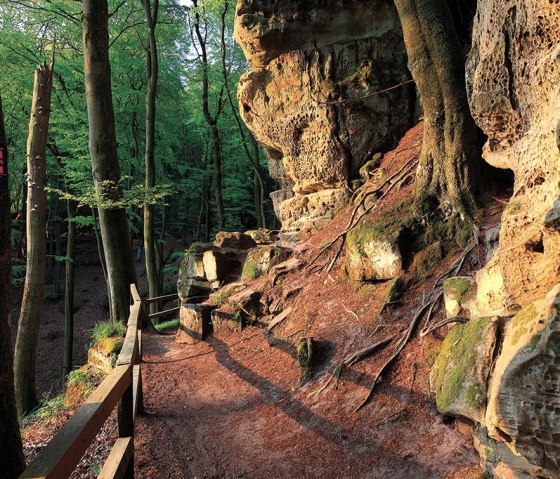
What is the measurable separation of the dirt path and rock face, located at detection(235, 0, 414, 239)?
6216mm

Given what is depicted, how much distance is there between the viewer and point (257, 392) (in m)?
6.05

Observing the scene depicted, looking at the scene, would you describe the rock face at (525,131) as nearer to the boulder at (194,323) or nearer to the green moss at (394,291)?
the green moss at (394,291)

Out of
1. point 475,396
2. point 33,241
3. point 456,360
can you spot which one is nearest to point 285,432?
point 456,360

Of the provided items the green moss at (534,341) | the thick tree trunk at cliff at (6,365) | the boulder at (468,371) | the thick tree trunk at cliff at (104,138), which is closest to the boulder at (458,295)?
the boulder at (468,371)

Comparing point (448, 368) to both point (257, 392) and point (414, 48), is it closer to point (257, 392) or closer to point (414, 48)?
point (257, 392)

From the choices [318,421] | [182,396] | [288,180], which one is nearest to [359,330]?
[318,421]

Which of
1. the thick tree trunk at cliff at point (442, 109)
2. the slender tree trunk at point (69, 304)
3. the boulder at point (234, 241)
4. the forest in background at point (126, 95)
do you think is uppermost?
the forest in background at point (126, 95)

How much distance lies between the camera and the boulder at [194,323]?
9406 millimetres

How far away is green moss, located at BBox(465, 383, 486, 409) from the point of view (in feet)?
10.4

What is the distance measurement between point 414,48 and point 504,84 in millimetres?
2442

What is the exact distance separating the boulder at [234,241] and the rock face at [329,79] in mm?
2477

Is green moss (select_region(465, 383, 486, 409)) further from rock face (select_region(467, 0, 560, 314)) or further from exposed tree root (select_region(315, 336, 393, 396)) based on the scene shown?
exposed tree root (select_region(315, 336, 393, 396))

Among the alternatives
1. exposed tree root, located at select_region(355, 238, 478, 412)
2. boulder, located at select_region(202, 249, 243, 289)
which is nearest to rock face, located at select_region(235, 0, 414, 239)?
boulder, located at select_region(202, 249, 243, 289)

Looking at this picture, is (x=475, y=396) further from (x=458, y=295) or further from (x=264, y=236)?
(x=264, y=236)
